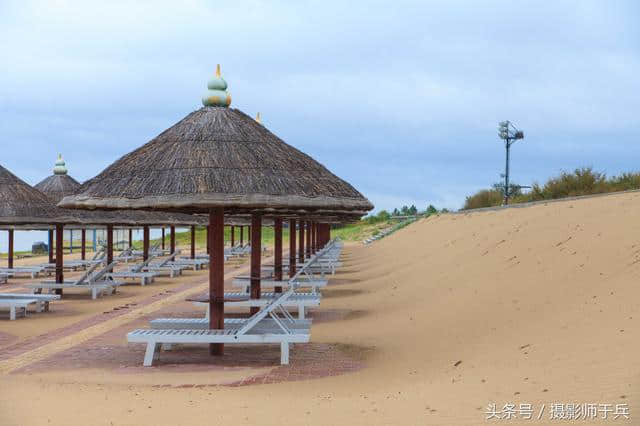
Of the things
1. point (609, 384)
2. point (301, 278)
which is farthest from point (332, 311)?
point (609, 384)

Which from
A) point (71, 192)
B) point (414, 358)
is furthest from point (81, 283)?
point (414, 358)

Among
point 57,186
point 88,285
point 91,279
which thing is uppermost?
point 57,186

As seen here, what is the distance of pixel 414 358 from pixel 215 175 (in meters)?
2.94

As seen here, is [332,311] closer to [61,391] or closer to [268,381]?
[268,381]

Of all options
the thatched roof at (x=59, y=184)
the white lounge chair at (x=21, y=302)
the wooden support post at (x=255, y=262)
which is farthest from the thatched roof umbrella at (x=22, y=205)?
the wooden support post at (x=255, y=262)

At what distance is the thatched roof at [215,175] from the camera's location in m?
9.05

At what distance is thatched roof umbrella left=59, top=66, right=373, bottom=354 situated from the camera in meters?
9.06

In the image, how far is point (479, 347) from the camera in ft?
29.7

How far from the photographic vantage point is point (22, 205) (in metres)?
14.9

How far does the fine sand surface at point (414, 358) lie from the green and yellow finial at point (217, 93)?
3.03 metres

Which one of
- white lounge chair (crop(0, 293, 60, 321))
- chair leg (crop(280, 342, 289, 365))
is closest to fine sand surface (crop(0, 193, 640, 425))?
chair leg (crop(280, 342, 289, 365))

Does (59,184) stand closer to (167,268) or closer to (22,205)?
(22,205)

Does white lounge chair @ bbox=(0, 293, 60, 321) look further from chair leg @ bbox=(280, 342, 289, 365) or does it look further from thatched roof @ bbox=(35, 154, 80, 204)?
chair leg @ bbox=(280, 342, 289, 365)

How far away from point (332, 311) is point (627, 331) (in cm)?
756
